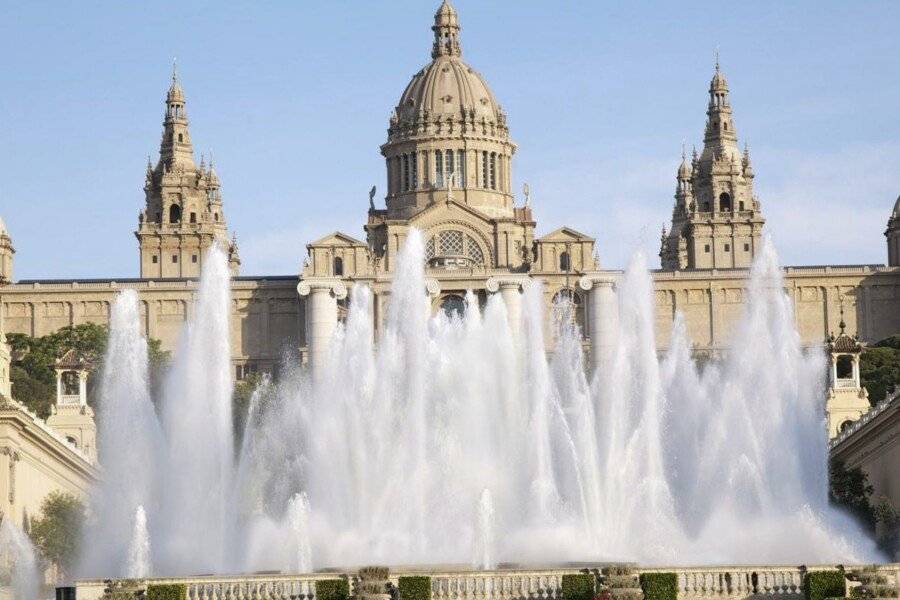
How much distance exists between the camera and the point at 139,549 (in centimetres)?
5316

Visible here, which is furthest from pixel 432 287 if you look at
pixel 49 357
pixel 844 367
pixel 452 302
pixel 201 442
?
pixel 201 442

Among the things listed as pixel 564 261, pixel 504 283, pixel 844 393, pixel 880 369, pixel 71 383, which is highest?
pixel 564 261

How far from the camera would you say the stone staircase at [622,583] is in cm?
4134

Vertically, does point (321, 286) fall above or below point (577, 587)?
above

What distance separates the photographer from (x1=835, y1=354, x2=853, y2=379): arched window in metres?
93.8

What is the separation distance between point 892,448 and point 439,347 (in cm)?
1695

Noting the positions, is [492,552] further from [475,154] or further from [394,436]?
[475,154]

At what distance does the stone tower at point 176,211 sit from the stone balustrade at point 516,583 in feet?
383

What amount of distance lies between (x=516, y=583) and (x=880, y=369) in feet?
261

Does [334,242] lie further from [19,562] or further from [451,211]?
[19,562]

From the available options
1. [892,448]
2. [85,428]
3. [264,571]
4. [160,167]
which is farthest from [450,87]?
[264,571]

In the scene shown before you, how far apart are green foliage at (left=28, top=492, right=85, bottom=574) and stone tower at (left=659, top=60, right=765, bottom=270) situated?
93521mm

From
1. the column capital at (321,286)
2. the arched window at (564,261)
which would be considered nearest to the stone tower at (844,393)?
the column capital at (321,286)

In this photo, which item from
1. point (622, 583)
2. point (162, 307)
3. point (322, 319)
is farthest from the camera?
point (162, 307)
